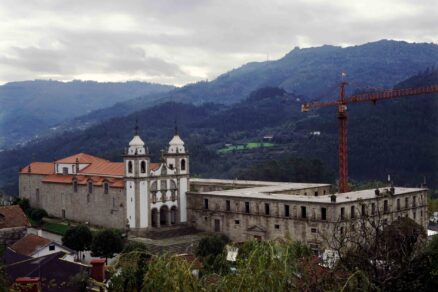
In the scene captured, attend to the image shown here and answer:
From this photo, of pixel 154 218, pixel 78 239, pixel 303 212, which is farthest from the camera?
pixel 154 218

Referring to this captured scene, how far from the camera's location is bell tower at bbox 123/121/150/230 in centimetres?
4688

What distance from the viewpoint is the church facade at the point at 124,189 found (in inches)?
1858

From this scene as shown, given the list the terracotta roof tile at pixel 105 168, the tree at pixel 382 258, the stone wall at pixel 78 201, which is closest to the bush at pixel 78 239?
the stone wall at pixel 78 201

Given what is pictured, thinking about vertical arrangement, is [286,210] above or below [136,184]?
below

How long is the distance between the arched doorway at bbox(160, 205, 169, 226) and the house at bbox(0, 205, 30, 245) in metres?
10.8

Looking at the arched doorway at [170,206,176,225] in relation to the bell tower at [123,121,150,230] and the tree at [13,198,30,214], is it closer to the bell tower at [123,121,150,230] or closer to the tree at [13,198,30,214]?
the bell tower at [123,121,150,230]

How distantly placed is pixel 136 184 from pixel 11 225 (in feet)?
31.8

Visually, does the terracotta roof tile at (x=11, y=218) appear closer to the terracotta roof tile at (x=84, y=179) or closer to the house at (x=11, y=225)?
Result: the house at (x=11, y=225)

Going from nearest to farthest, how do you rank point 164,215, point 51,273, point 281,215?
point 51,273
point 281,215
point 164,215

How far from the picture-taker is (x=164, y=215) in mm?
49969


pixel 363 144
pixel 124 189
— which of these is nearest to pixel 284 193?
pixel 124 189

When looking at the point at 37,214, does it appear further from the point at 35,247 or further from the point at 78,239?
the point at 35,247

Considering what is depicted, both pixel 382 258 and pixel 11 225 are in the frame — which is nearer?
pixel 382 258

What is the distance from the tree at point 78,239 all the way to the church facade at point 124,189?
610 cm
